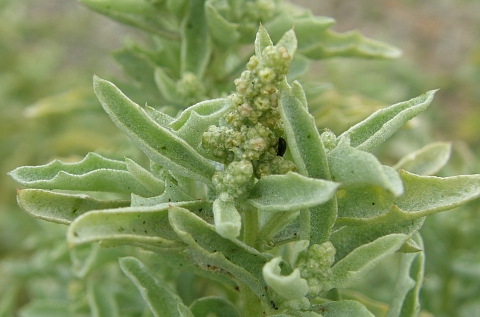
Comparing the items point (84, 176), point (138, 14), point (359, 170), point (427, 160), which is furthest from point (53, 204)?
point (427, 160)

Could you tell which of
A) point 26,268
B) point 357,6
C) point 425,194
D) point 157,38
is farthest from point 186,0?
point 357,6

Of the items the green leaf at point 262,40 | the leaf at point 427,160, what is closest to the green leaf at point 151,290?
the green leaf at point 262,40

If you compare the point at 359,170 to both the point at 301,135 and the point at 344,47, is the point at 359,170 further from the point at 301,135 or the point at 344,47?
the point at 344,47

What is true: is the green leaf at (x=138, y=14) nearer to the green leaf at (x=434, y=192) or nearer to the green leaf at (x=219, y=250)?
the green leaf at (x=219, y=250)

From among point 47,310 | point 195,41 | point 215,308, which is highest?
point 195,41

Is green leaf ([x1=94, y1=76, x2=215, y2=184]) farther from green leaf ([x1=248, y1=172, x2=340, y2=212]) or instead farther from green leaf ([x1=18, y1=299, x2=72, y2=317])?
green leaf ([x1=18, y1=299, x2=72, y2=317])

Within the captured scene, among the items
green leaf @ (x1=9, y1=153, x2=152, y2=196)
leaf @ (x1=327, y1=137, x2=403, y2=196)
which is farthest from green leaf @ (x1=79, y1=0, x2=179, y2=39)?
leaf @ (x1=327, y1=137, x2=403, y2=196)
